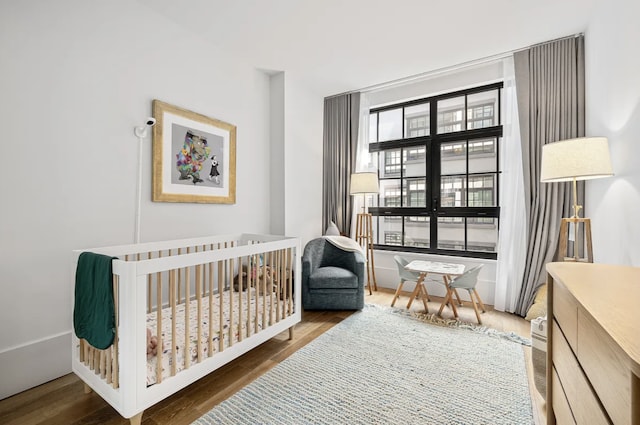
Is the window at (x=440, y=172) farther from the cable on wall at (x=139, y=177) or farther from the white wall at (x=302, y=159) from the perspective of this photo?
the cable on wall at (x=139, y=177)

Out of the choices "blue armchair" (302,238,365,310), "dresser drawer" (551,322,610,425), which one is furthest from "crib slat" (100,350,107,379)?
"dresser drawer" (551,322,610,425)

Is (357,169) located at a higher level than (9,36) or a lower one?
lower

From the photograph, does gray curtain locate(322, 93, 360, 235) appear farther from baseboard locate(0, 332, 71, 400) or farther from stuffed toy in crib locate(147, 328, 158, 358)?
baseboard locate(0, 332, 71, 400)

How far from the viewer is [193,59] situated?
259 cm

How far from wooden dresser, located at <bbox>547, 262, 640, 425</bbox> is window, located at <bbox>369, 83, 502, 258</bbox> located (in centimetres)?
235

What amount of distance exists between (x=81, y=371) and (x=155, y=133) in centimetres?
166

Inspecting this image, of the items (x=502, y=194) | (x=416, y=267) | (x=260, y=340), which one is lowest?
(x=260, y=340)

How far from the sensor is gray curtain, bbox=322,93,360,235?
3.84 m

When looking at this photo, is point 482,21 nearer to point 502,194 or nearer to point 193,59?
point 502,194

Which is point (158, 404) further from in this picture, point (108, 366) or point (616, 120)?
point (616, 120)

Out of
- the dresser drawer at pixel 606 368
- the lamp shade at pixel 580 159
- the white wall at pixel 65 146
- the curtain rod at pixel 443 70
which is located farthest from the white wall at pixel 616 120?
the white wall at pixel 65 146

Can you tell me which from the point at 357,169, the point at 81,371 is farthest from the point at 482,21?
the point at 81,371

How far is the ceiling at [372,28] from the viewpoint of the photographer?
2.21m

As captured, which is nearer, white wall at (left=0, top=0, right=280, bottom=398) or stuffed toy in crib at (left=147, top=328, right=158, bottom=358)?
stuffed toy in crib at (left=147, top=328, right=158, bottom=358)
